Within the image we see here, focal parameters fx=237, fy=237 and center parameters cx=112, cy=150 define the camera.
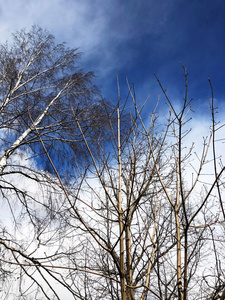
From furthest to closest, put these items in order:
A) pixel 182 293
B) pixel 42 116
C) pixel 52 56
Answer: pixel 52 56 → pixel 42 116 → pixel 182 293

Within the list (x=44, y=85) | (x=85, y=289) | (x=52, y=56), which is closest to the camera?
(x=85, y=289)

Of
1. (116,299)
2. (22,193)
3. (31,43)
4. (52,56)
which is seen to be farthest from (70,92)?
(116,299)

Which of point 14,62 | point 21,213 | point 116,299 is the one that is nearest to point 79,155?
point 21,213

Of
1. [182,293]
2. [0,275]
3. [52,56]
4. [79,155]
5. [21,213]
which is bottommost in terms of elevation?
[182,293]

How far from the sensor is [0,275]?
3652 mm

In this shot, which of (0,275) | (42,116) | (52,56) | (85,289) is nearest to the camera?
(85,289)

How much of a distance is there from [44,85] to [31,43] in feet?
4.62

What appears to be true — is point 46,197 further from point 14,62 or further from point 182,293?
point 182,293

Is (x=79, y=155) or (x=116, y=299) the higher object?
(x=79, y=155)

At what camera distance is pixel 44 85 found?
6.45m

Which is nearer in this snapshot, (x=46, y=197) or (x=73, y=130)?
(x=46, y=197)

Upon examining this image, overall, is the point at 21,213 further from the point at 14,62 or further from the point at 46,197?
the point at 14,62

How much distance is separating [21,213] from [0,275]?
4.20 feet

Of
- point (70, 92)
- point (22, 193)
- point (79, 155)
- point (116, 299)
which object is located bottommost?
point (116, 299)
